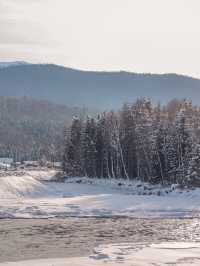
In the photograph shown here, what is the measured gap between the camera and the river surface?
33.5 meters

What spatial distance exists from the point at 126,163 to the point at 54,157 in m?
84.7

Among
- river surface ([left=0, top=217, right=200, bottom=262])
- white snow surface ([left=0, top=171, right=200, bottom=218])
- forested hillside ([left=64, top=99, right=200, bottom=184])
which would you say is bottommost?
white snow surface ([left=0, top=171, right=200, bottom=218])

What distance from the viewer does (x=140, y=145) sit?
8606cm

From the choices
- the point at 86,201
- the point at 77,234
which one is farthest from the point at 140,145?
the point at 77,234

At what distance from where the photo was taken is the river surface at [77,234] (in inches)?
1320

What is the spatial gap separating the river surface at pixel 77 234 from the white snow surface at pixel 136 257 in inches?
54.0

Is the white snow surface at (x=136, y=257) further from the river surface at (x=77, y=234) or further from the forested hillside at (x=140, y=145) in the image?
the forested hillside at (x=140, y=145)

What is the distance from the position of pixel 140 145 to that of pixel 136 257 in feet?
181

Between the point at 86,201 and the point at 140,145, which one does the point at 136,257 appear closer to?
the point at 86,201

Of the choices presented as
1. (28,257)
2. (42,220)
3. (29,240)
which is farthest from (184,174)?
(28,257)

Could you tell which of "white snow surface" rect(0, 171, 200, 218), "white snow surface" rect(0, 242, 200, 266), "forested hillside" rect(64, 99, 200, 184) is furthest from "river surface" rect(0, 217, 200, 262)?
"forested hillside" rect(64, 99, 200, 184)

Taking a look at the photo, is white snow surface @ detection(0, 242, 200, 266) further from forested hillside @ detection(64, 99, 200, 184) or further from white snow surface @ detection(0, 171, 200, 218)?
forested hillside @ detection(64, 99, 200, 184)

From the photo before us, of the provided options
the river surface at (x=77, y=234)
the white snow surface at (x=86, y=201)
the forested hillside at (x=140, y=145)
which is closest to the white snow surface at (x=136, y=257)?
the river surface at (x=77, y=234)

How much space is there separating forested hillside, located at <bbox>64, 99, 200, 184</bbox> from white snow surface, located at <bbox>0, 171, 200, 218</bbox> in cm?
400
